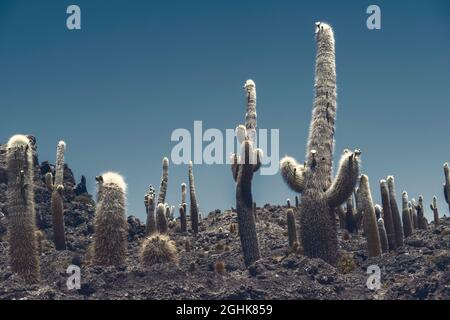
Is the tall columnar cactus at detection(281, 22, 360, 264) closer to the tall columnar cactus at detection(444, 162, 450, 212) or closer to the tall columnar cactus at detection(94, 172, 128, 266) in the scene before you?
the tall columnar cactus at detection(94, 172, 128, 266)

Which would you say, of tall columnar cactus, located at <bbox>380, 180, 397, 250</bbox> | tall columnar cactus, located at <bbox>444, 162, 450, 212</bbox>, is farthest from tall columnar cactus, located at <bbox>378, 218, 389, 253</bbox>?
tall columnar cactus, located at <bbox>444, 162, 450, 212</bbox>

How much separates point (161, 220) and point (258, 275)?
30.8ft

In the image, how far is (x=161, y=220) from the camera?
33.7 m

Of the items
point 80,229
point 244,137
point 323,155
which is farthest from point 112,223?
point 80,229

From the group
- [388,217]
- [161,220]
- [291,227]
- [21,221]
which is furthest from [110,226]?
[388,217]

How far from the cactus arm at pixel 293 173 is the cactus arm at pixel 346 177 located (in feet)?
5.30

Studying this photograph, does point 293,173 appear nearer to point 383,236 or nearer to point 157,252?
point 383,236

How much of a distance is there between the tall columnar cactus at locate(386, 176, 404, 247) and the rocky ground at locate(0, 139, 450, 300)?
21.4 inches

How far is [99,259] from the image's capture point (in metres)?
26.8

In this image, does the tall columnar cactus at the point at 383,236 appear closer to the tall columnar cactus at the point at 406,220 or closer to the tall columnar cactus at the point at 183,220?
the tall columnar cactus at the point at 406,220

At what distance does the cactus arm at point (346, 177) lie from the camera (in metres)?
25.7
